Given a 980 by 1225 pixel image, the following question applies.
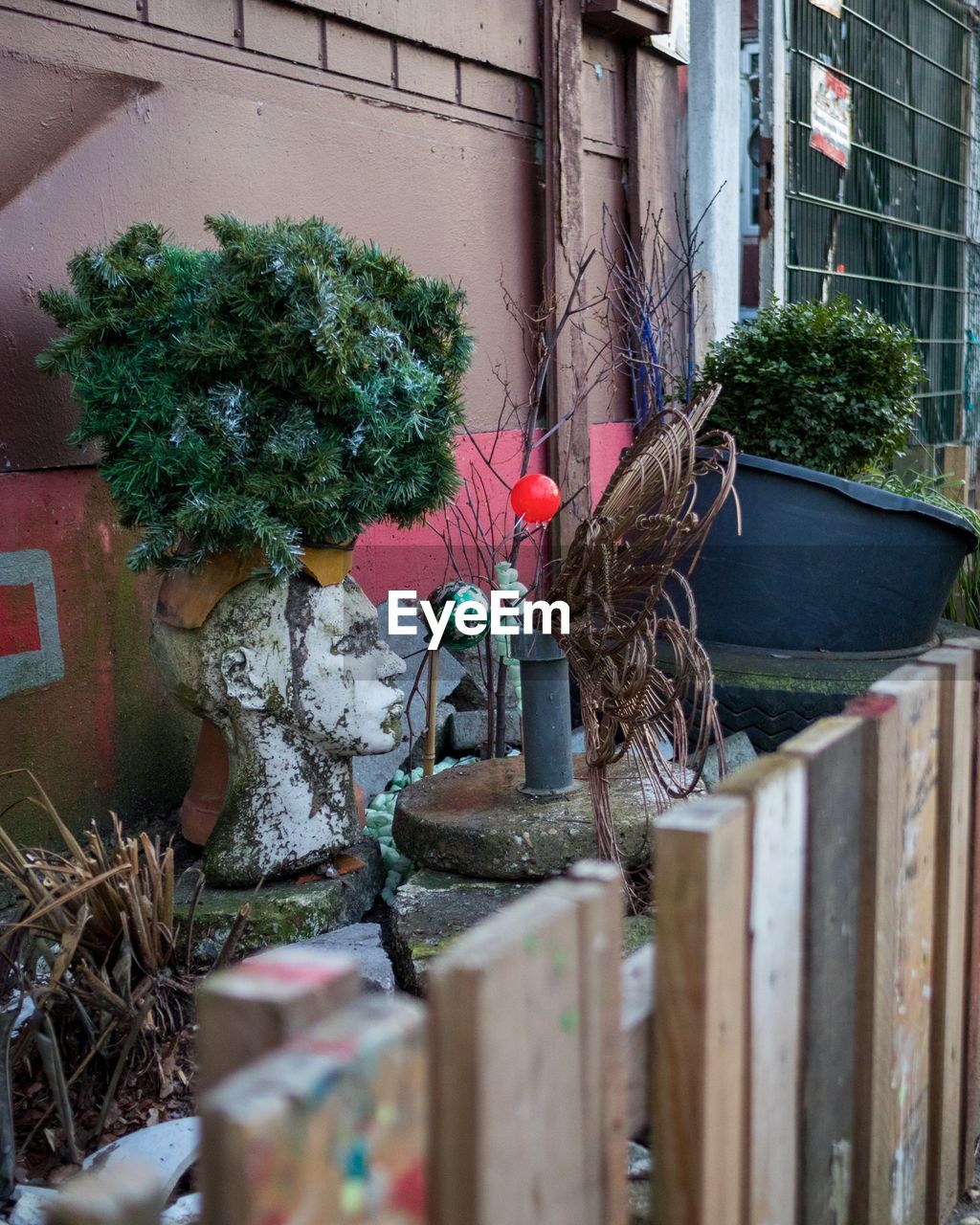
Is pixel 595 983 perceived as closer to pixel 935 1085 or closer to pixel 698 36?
pixel 935 1085

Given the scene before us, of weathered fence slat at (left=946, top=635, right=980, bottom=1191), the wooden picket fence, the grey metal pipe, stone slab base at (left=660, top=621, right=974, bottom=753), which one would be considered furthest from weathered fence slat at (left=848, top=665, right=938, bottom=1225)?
stone slab base at (left=660, top=621, right=974, bottom=753)

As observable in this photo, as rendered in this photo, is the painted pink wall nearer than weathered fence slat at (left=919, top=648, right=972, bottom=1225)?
No

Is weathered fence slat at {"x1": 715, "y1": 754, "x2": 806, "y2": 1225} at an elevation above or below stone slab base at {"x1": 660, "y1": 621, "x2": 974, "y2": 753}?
above

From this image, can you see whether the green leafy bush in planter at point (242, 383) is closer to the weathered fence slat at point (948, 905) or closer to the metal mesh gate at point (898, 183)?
the weathered fence slat at point (948, 905)

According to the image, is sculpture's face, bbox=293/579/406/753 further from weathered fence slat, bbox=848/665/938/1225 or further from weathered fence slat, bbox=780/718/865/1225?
weathered fence slat, bbox=780/718/865/1225

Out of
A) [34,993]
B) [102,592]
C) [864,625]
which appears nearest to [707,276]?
[864,625]

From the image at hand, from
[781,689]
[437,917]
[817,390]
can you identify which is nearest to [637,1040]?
[437,917]

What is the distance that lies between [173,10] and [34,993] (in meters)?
2.46

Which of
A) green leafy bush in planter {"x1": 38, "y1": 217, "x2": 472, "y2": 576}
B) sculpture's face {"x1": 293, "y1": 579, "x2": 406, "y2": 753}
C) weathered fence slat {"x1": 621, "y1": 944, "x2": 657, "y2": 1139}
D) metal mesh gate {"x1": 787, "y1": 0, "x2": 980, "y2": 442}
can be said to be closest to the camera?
weathered fence slat {"x1": 621, "y1": 944, "x2": 657, "y2": 1139}

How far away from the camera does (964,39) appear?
9969 millimetres

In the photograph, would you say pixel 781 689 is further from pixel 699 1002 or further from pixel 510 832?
pixel 699 1002

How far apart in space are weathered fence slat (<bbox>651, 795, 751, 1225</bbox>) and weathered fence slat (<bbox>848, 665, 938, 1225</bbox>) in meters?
0.36

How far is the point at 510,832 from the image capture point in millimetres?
2893

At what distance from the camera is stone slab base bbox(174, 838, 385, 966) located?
2699 mm
